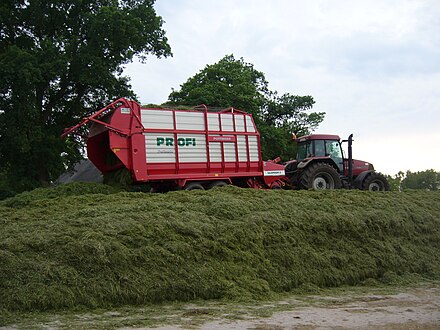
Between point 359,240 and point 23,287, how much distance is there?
19.9 feet

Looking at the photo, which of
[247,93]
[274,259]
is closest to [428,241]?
[274,259]

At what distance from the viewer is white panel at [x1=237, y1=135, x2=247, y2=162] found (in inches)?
530

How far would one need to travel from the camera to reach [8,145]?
17.2 meters

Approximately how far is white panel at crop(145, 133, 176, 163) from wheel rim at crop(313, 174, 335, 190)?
4.74 m

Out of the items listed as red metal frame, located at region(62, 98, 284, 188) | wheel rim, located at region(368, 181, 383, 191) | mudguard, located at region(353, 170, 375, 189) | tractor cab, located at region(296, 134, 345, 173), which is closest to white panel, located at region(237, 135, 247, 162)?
red metal frame, located at region(62, 98, 284, 188)

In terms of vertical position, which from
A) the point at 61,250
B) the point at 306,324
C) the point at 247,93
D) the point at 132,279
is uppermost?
the point at 247,93

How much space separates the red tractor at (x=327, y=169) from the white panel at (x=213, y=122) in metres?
3.12

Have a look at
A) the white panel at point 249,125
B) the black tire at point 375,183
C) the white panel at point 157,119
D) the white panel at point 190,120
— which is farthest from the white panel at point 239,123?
the black tire at point 375,183

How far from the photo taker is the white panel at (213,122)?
1301cm

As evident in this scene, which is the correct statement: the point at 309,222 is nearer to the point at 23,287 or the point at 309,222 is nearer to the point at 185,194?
the point at 185,194

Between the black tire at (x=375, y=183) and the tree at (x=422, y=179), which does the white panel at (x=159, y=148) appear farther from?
the tree at (x=422, y=179)

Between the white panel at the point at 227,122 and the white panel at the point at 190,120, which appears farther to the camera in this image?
the white panel at the point at 227,122

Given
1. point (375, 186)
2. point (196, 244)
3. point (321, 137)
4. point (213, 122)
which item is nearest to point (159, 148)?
point (213, 122)

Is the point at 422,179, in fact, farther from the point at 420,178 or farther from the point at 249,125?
the point at 249,125
